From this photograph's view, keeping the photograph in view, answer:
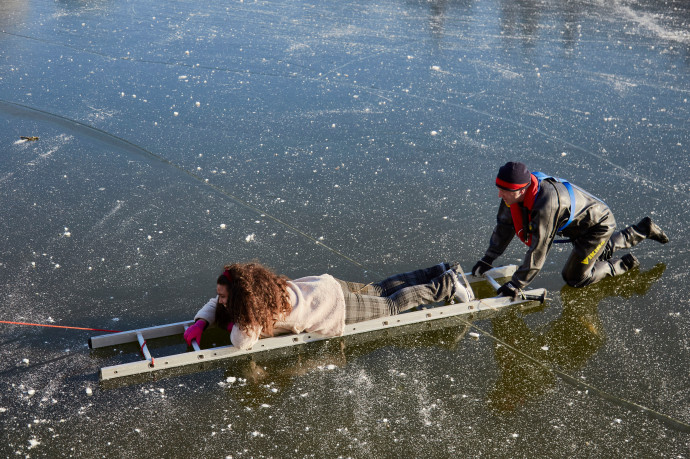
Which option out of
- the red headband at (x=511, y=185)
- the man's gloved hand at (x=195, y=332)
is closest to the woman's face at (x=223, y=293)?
the man's gloved hand at (x=195, y=332)

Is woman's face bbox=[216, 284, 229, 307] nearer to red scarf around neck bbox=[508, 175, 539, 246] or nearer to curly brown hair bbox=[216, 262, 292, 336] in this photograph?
curly brown hair bbox=[216, 262, 292, 336]

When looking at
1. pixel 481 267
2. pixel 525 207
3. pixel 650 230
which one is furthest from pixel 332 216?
pixel 650 230

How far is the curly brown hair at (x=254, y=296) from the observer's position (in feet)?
11.8

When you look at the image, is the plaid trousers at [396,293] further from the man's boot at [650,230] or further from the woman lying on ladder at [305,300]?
the man's boot at [650,230]

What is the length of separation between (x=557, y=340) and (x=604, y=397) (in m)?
0.59

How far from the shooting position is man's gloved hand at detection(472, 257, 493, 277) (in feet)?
15.4

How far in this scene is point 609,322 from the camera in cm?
434

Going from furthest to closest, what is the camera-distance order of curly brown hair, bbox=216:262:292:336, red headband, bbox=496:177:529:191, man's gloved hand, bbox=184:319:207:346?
red headband, bbox=496:177:529:191
man's gloved hand, bbox=184:319:207:346
curly brown hair, bbox=216:262:292:336

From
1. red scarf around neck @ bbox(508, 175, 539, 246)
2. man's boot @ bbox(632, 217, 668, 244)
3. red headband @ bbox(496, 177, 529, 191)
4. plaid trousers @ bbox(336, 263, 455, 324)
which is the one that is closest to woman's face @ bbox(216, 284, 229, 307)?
plaid trousers @ bbox(336, 263, 455, 324)

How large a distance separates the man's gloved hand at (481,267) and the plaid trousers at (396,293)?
1.23 feet

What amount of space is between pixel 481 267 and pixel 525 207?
68cm

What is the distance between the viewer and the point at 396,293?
4258mm

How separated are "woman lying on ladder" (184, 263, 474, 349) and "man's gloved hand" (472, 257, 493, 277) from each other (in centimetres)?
24

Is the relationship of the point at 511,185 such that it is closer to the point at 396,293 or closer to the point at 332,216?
the point at 396,293
